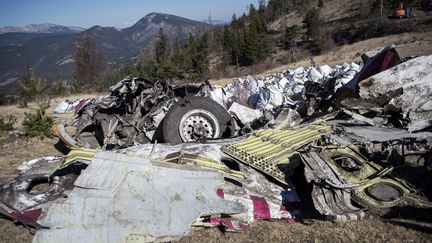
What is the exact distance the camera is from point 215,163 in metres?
4.40

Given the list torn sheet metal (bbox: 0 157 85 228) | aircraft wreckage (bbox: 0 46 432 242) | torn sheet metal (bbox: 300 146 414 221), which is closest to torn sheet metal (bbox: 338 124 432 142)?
aircraft wreckage (bbox: 0 46 432 242)

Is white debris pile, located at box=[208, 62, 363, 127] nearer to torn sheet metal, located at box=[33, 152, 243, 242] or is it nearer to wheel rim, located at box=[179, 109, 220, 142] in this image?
wheel rim, located at box=[179, 109, 220, 142]

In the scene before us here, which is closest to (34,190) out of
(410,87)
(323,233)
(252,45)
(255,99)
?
(323,233)

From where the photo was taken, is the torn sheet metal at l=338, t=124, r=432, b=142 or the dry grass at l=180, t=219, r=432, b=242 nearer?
the dry grass at l=180, t=219, r=432, b=242

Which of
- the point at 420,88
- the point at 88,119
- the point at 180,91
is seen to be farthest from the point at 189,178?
the point at 420,88

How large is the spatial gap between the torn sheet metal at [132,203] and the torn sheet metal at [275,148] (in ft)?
2.17

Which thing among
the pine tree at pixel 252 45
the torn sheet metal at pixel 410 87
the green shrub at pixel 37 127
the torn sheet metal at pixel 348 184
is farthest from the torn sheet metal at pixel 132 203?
the pine tree at pixel 252 45

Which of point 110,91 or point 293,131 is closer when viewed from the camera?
point 293,131

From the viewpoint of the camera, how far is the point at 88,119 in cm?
651

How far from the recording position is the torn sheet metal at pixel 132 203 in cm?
335

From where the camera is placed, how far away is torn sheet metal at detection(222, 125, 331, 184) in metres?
4.27

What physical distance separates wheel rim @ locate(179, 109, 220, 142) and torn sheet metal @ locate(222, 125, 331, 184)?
844mm

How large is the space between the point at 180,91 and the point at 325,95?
9.55 ft

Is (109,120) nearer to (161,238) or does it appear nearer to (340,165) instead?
(161,238)
